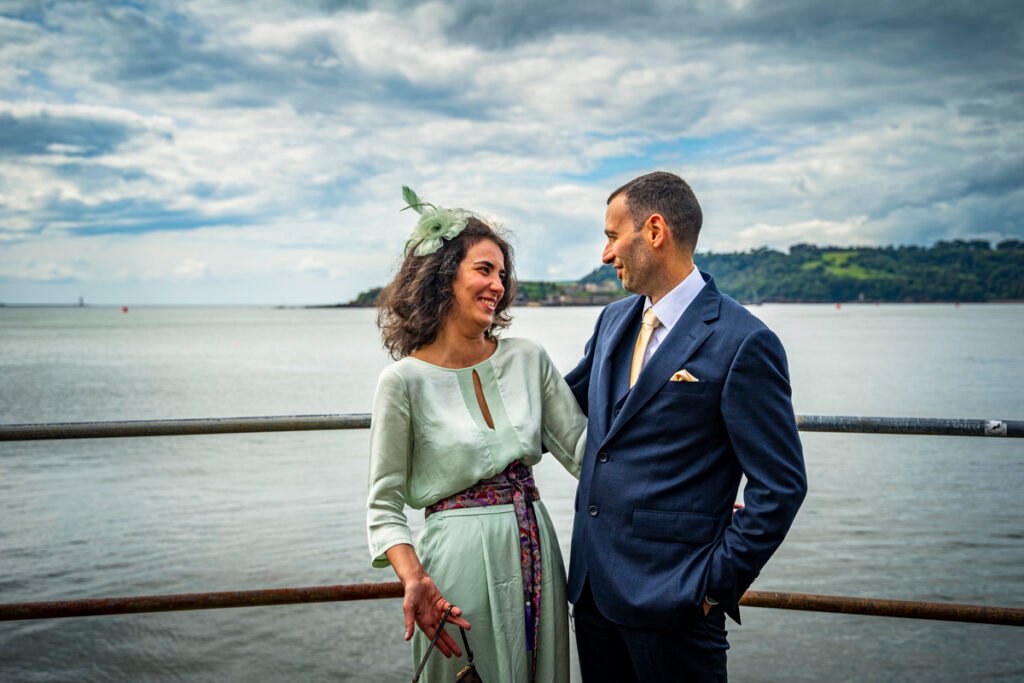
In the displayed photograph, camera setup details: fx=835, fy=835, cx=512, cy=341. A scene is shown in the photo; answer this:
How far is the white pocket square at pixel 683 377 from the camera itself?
211 centimetres

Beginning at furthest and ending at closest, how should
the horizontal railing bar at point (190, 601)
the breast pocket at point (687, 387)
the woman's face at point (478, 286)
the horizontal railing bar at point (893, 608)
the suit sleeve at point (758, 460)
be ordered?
the horizontal railing bar at point (190, 601) → the horizontal railing bar at point (893, 608) → the woman's face at point (478, 286) → the breast pocket at point (687, 387) → the suit sleeve at point (758, 460)

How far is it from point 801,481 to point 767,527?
0.16 meters

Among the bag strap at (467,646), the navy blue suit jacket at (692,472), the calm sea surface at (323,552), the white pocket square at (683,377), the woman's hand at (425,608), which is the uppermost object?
the white pocket square at (683,377)

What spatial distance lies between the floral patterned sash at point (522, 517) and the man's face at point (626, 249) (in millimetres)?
603

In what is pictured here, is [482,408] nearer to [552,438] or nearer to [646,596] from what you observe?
[552,438]

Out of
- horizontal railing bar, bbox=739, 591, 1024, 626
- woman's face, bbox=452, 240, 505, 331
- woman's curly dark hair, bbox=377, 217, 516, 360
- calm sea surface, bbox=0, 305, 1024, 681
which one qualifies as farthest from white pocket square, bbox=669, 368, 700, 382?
calm sea surface, bbox=0, 305, 1024, 681

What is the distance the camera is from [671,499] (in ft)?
6.97

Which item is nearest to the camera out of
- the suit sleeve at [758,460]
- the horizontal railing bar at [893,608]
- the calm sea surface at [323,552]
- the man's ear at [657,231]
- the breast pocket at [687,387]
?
the suit sleeve at [758,460]

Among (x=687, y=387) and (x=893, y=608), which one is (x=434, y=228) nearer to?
(x=687, y=387)

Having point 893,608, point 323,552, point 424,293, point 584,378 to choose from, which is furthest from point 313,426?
point 323,552

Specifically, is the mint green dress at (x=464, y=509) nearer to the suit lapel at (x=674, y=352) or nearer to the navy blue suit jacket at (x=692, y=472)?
the navy blue suit jacket at (x=692, y=472)

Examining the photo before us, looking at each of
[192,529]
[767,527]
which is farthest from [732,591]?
[192,529]

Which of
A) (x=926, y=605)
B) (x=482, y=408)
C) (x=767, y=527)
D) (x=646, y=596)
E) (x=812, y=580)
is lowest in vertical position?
(x=812, y=580)

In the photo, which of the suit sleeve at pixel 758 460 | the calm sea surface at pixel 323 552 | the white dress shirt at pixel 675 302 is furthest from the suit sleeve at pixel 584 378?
the calm sea surface at pixel 323 552
